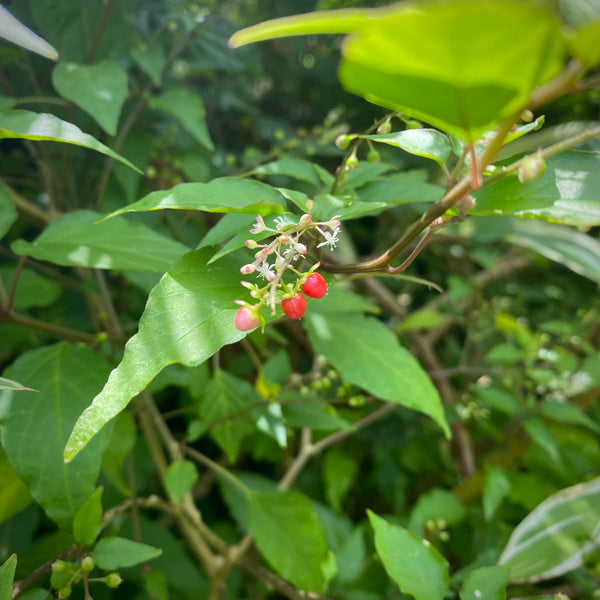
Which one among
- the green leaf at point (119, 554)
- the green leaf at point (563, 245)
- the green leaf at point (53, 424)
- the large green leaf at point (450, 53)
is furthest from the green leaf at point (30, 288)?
the green leaf at point (563, 245)

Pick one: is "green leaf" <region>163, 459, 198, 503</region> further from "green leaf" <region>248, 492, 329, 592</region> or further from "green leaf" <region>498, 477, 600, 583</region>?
"green leaf" <region>498, 477, 600, 583</region>

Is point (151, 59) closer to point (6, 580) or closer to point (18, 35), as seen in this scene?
point (18, 35)

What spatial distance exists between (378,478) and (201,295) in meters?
0.90

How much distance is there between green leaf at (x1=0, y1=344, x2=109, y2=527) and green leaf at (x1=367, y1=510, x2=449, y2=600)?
0.32 meters

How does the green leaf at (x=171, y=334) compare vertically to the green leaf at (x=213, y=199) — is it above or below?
below

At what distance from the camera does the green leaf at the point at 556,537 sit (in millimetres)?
756

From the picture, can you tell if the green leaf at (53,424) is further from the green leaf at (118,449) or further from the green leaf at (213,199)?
the green leaf at (213,199)

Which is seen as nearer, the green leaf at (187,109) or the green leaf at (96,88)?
the green leaf at (96,88)

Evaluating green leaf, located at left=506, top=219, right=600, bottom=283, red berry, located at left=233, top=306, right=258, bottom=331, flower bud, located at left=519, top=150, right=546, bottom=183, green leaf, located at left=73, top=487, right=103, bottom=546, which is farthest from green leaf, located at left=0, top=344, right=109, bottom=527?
green leaf, located at left=506, top=219, right=600, bottom=283

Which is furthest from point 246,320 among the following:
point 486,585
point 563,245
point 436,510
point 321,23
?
point 563,245

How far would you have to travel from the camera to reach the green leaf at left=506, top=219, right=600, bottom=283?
111 cm

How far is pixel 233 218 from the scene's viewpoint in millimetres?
475

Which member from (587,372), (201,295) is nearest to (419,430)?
(587,372)

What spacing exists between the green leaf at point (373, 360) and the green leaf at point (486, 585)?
5.9 inches
